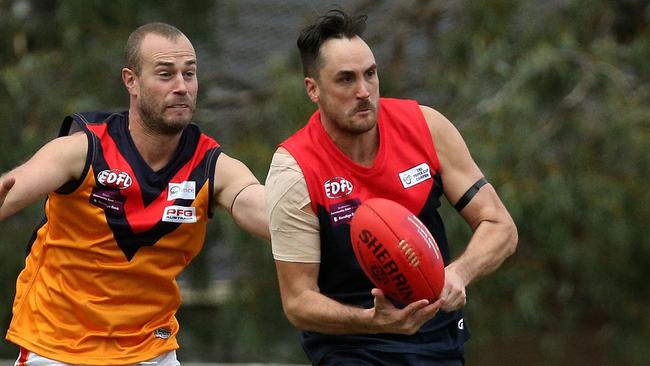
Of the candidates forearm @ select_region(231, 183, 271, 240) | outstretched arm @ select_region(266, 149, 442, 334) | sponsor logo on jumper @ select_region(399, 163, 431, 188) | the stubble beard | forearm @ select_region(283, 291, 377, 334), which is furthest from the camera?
the stubble beard

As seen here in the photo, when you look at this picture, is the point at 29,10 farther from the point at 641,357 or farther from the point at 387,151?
the point at 387,151

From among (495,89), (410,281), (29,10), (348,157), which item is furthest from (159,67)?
(29,10)

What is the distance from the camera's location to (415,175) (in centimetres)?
559

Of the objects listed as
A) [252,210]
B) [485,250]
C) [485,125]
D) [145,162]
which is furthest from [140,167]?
[485,125]

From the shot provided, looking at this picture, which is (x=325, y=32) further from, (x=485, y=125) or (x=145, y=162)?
(x=485, y=125)

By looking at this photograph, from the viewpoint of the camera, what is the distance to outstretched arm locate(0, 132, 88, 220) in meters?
5.78

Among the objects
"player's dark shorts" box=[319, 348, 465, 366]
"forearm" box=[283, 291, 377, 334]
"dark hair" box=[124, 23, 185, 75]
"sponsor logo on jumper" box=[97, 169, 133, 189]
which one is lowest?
"player's dark shorts" box=[319, 348, 465, 366]

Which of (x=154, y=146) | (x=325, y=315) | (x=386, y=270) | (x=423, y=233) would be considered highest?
(x=154, y=146)

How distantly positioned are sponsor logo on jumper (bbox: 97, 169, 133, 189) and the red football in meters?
1.43

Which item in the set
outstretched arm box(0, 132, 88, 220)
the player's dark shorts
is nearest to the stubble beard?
outstretched arm box(0, 132, 88, 220)

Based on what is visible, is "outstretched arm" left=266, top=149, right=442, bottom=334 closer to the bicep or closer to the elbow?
the elbow

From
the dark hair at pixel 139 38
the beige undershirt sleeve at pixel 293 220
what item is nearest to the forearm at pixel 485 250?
the beige undershirt sleeve at pixel 293 220

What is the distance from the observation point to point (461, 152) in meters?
5.66

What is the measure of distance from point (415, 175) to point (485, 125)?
4620 mm
